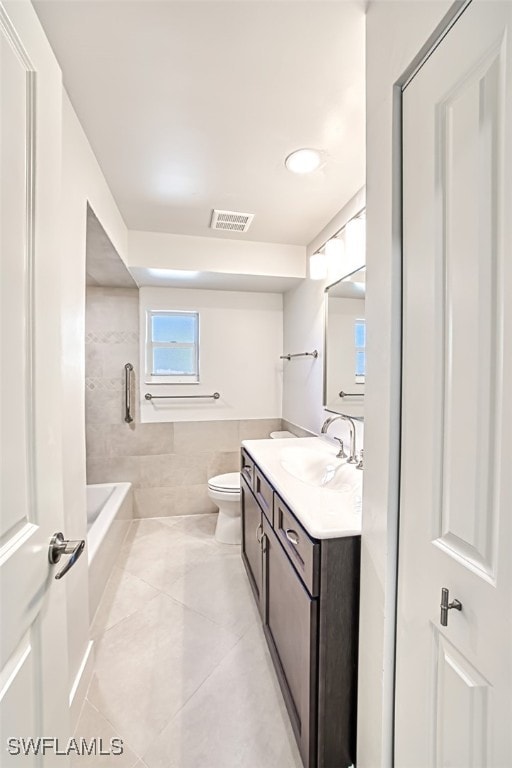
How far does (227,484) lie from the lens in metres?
2.73

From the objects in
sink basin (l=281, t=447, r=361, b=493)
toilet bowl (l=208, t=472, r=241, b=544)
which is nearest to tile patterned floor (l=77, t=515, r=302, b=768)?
toilet bowl (l=208, t=472, r=241, b=544)

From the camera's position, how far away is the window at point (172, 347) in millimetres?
3123

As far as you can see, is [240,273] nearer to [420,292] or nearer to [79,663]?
[420,292]

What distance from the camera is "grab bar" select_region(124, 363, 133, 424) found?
9.97ft

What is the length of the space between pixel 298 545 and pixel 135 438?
2.25 m

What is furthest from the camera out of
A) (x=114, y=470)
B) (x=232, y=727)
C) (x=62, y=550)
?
(x=114, y=470)

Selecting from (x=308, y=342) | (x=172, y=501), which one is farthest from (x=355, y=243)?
(x=172, y=501)

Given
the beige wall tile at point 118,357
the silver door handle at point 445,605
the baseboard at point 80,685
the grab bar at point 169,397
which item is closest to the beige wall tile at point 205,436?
the grab bar at point 169,397

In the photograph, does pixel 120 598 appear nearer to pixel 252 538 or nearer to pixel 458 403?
pixel 252 538

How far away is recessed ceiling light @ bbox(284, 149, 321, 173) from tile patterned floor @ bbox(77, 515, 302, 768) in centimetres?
236

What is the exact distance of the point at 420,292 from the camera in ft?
2.59

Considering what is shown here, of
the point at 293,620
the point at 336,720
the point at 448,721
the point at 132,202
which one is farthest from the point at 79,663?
the point at 132,202

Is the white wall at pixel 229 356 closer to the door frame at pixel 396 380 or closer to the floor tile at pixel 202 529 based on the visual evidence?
the floor tile at pixel 202 529

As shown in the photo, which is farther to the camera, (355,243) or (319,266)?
(319,266)
